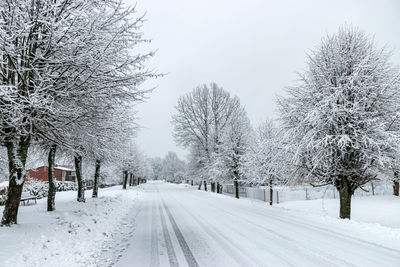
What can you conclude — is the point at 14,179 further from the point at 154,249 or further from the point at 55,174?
the point at 55,174

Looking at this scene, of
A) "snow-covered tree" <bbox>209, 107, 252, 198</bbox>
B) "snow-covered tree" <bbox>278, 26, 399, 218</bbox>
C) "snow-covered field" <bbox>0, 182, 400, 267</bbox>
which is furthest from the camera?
"snow-covered tree" <bbox>209, 107, 252, 198</bbox>

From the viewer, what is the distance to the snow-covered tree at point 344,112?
401 inches

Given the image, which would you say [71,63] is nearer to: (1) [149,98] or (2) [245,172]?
(1) [149,98]

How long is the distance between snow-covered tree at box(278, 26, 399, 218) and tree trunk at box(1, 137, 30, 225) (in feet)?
32.8

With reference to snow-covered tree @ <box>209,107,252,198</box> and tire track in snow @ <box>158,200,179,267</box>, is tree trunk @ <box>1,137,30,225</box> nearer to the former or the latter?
tire track in snow @ <box>158,200,179,267</box>

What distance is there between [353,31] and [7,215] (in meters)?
15.1

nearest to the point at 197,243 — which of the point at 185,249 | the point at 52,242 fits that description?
the point at 185,249

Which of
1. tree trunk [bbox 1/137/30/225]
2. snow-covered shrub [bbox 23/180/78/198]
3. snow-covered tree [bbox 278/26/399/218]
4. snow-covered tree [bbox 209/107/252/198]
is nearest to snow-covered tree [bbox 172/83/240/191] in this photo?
snow-covered tree [bbox 209/107/252/198]

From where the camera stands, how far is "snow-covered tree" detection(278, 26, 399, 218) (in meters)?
10.2

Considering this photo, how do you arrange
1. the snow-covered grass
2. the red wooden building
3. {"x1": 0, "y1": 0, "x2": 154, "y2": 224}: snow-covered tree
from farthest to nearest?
the red wooden building → {"x1": 0, "y1": 0, "x2": 154, "y2": 224}: snow-covered tree → the snow-covered grass

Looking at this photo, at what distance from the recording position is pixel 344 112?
1034cm

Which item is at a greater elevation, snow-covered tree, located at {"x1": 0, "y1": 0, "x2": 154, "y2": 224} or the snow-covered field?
snow-covered tree, located at {"x1": 0, "y1": 0, "x2": 154, "y2": 224}

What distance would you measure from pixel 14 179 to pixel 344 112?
1194cm

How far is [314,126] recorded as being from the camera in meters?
11.3
